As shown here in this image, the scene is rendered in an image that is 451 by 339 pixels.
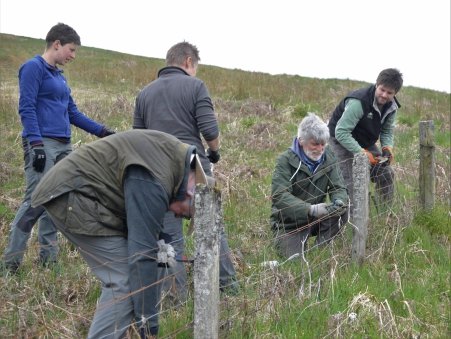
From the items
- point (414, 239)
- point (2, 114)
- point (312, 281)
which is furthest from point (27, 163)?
point (2, 114)

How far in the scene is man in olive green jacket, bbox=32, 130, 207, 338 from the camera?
2.77 meters

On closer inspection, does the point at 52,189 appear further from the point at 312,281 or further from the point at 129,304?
the point at 312,281

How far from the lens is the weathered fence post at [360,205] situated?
444cm

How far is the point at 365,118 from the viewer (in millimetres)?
5719

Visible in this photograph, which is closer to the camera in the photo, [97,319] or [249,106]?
[97,319]

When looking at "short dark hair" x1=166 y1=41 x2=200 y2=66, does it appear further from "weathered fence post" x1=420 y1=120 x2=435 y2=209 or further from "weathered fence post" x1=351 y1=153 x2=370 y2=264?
"weathered fence post" x1=420 y1=120 x2=435 y2=209

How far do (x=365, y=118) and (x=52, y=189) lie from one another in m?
3.73

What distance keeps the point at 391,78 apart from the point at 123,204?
11.4 ft

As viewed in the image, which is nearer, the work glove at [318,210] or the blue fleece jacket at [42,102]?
the blue fleece jacket at [42,102]

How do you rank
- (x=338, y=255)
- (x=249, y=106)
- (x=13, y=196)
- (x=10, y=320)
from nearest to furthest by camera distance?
(x=10, y=320) → (x=338, y=255) → (x=13, y=196) → (x=249, y=106)

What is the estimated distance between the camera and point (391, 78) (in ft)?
17.9

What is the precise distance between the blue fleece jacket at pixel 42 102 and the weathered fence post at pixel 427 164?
3.20 meters

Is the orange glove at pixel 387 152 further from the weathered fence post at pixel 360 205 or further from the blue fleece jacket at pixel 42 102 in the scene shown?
the blue fleece jacket at pixel 42 102

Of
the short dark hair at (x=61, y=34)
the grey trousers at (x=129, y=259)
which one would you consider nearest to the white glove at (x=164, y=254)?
the grey trousers at (x=129, y=259)
